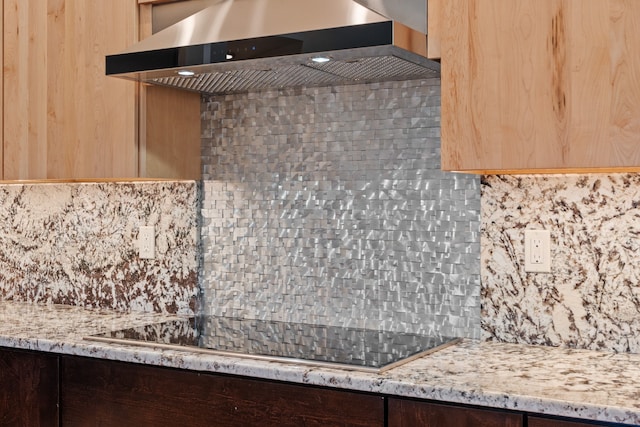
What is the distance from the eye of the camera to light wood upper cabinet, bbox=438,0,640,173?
5.41 feet

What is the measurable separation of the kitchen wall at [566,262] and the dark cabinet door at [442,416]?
1.85 feet

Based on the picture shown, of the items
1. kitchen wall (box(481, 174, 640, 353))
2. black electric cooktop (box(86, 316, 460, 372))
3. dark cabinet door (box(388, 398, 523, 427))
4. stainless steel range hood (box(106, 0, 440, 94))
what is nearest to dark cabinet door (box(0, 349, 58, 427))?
black electric cooktop (box(86, 316, 460, 372))

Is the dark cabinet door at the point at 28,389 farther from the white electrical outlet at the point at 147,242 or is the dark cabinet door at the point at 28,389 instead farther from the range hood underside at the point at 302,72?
the range hood underside at the point at 302,72

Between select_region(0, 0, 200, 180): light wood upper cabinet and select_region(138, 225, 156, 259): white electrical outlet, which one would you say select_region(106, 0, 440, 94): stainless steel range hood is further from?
select_region(138, 225, 156, 259): white electrical outlet

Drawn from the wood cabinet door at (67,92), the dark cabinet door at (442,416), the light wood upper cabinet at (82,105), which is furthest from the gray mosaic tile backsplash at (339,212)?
the dark cabinet door at (442,416)

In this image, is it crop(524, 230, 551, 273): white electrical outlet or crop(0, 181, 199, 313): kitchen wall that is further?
crop(0, 181, 199, 313): kitchen wall

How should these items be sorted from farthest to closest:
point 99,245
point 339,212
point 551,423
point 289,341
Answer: point 99,245 → point 339,212 → point 289,341 → point 551,423

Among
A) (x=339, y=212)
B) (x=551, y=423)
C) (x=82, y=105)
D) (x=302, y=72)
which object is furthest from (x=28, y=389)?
(x=551, y=423)

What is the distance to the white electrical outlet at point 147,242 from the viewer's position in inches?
107

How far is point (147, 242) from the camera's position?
2740 millimetres

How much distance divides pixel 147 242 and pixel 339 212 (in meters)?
0.76

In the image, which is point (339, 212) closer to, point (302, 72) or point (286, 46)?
point (302, 72)

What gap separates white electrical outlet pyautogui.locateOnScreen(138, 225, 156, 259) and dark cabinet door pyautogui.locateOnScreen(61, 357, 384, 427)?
2.19 feet

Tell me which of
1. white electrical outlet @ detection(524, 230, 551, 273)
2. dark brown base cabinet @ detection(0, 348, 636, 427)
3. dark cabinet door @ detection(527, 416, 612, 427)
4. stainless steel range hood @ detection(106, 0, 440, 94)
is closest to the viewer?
dark cabinet door @ detection(527, 416, 612, 427)
